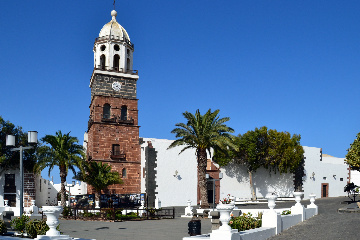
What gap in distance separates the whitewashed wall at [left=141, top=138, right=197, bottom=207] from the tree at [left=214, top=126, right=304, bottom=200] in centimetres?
427

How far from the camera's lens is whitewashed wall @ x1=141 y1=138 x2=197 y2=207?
4338 centimetres

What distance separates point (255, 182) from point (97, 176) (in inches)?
799

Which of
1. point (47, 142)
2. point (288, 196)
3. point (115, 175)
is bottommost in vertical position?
point (288, 196)

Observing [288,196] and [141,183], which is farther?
[288,196]

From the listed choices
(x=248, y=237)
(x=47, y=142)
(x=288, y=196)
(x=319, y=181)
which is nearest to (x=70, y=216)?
(x=47, y=142)

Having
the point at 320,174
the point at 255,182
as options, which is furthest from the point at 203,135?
the point at 320,174

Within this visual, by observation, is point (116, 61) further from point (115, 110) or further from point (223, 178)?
point (223, 178)

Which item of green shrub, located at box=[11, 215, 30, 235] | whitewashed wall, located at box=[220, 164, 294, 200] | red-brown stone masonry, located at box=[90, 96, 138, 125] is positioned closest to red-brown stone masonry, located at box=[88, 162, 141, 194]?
red-brown stone masonry, located at box=[90, 96, 138, 125]

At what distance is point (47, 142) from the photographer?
37.2m

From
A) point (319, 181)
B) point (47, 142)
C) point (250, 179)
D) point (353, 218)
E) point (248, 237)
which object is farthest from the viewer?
point (319, 181)

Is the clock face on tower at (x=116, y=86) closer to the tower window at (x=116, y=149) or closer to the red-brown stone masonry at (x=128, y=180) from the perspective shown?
the tower window at (x=116, y=149)

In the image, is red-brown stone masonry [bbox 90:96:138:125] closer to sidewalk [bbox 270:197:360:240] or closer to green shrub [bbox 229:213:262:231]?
sidewalk [bbox 270:197:360:240]

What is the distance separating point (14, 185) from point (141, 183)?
1359 cm

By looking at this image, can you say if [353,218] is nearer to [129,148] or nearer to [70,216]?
[70,216]
